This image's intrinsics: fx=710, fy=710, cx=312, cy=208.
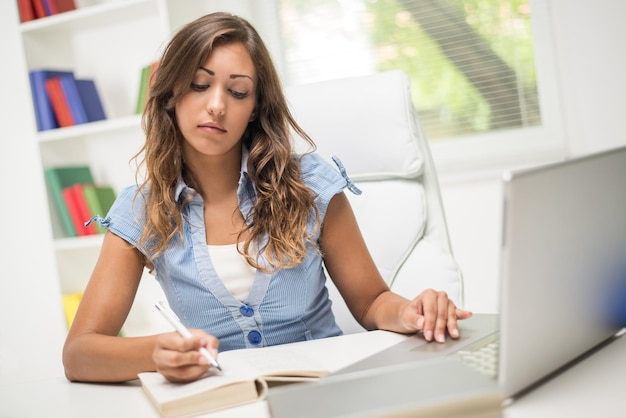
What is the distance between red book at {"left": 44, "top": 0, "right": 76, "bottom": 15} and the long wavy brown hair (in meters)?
1.75

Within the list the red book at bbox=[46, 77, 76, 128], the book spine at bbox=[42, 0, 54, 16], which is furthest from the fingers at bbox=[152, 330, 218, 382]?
the book spine at bbox=[42, 0, 54, 16]

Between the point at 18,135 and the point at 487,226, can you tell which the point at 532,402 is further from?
the point at 18,135

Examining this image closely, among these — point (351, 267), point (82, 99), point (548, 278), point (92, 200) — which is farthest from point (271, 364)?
point (82, 99)

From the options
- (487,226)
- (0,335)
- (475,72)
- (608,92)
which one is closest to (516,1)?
(475,72)

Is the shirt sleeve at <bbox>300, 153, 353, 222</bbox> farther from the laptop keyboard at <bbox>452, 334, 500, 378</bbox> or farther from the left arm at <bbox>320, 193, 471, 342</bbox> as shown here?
the laptop keyboard at <bbox>452, 334, 500, 378</bbox>

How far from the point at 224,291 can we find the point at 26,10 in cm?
213

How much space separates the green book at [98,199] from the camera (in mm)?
2797

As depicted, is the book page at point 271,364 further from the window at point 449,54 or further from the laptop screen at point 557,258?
the window at point 449,54

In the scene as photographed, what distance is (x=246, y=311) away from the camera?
3.92 ft

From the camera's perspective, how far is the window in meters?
2.59

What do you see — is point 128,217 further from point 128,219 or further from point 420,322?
point 420,322

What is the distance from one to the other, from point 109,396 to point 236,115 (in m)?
0.54

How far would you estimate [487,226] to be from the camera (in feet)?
8.43

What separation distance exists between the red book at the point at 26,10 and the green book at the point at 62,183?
61cm
